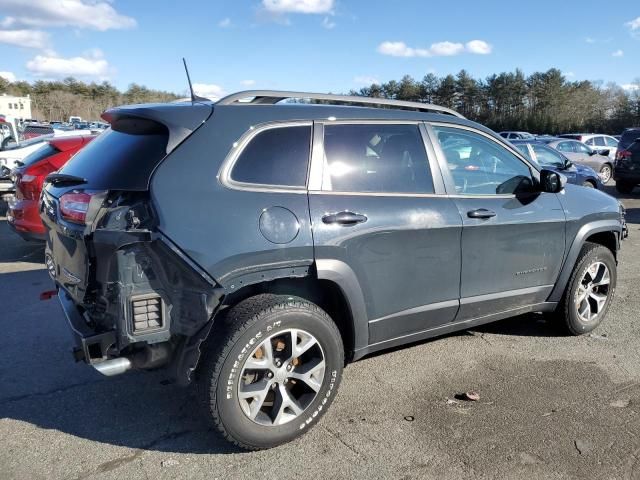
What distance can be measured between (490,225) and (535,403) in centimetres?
123

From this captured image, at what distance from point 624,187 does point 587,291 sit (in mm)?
13052

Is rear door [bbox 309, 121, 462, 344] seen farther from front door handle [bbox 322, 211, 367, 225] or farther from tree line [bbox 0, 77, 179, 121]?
tree line [bbox 0, 77, 179, 121]

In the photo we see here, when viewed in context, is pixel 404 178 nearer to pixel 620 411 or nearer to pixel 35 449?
pixel 620 411

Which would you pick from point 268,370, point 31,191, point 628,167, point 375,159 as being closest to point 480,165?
point 375,159

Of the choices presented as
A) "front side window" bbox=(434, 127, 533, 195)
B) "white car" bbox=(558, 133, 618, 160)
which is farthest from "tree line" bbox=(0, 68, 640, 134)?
"front side window" bbox=(434, 127, 533, 195)

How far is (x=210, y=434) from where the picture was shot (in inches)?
128

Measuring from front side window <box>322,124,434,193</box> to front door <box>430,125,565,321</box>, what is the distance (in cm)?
23

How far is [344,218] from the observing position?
3.21 metres

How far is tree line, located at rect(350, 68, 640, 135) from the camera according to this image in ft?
168

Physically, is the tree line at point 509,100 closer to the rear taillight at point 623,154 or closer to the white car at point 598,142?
the white car at point 598,142

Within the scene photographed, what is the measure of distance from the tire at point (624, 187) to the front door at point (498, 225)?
1331 cm

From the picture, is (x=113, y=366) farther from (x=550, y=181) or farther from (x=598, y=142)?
(x=598, y=142)

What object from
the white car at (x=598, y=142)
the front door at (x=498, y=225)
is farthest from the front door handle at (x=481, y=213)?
the white car at (x=598, y=142)

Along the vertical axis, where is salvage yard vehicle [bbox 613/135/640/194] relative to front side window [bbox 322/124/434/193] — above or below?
below
